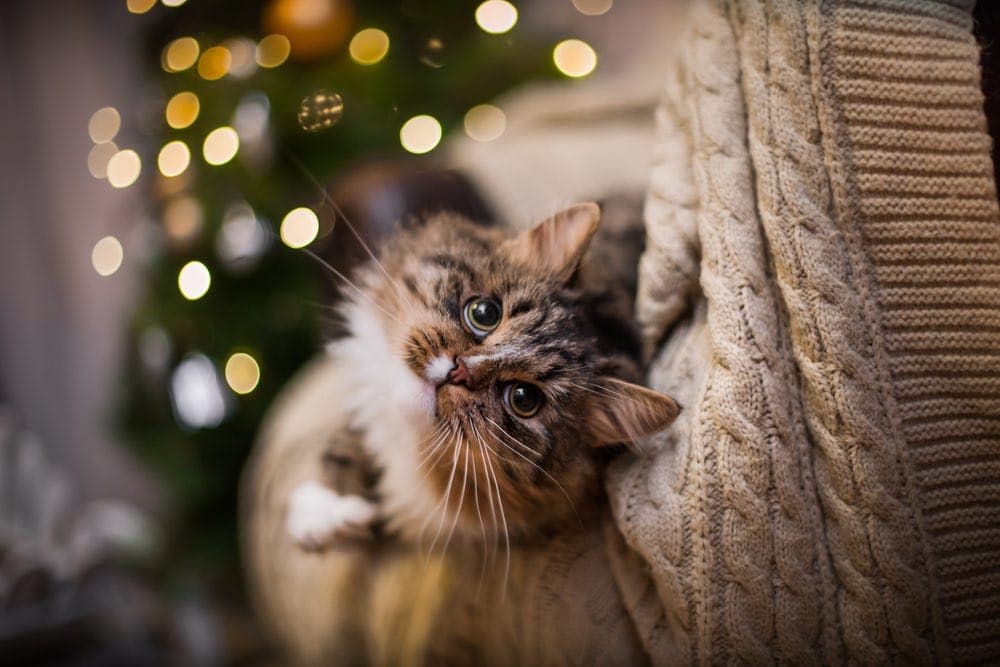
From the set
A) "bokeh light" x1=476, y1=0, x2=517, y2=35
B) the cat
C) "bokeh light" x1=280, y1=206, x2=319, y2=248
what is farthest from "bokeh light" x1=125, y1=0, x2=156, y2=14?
the cat

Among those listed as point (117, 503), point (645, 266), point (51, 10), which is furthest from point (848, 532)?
point (51, 10)

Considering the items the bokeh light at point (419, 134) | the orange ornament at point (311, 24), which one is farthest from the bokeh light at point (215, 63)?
the bokeh light at point (419, 134)

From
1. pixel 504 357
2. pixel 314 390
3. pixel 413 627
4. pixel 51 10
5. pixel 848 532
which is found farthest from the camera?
pixel 51 10

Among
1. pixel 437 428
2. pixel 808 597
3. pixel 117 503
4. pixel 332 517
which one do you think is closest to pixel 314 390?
pixel 332 517

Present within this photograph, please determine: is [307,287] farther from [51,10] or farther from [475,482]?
[51,10]

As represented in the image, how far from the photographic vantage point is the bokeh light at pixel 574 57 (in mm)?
1719

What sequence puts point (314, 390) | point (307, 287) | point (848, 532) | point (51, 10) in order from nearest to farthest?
point (848, 532), point (314, 390), point (307, 287), point (51, 10)

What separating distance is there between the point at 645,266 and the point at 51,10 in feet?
7.76

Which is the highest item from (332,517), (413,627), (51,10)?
(51,10)

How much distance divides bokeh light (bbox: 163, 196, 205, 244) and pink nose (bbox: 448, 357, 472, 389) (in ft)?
3.36

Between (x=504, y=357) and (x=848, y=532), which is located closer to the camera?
(x=848, y=532)

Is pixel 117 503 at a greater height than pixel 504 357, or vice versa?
pixel 504 357

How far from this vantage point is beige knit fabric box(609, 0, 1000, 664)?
2.12 feet

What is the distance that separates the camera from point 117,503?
7.66 feet
